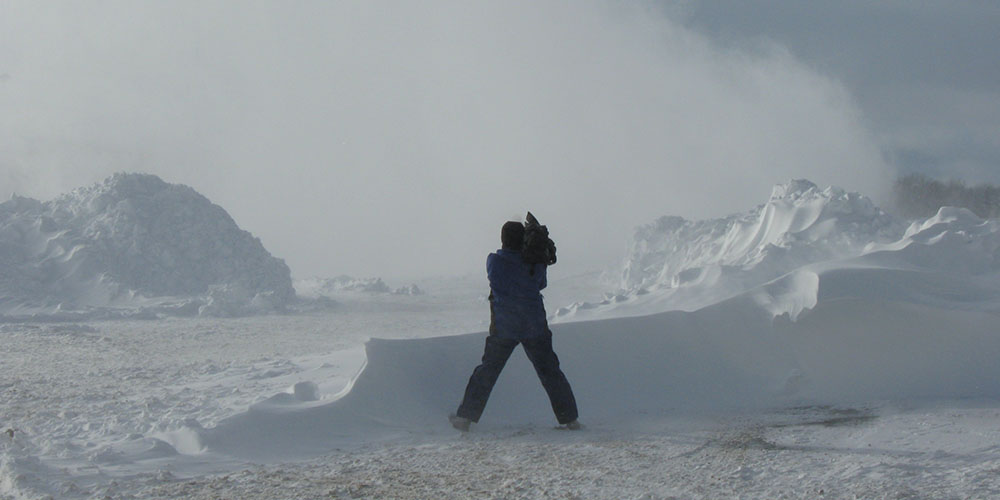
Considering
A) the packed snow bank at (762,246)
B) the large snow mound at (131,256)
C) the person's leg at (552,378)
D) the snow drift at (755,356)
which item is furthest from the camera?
the large snow mound at (131,256)

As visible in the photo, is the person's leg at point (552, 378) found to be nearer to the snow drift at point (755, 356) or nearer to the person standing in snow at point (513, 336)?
the person standing in snow at point (513, 336)

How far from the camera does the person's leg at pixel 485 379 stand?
204 inches

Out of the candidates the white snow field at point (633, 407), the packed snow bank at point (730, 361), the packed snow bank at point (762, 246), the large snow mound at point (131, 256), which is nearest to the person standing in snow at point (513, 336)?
the white snow field at point (633, 407)

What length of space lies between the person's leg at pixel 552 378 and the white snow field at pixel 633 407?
14cm

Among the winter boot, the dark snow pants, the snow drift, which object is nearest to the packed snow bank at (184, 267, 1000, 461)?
the snow drift

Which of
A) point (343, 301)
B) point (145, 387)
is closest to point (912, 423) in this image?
point (145, 387)

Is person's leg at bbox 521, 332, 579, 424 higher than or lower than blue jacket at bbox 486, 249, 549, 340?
lower

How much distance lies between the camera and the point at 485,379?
521cm

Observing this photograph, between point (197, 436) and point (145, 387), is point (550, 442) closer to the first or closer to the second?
point (197, 436)

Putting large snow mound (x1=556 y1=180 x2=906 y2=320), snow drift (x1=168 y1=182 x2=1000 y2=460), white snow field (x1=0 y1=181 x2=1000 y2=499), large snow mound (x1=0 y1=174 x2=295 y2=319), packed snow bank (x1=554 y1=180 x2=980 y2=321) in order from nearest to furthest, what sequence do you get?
1. white snow field (x1=0 y1=181 x2=1000 y2=499)
2. snow drift (x1=168 y1=182 x2=1000 y2=460)
3. packed snow bank (x1=554 y1=180 x2=980 y2=321)
4. large snow mound (x1=556 y1=180 x2=906 y2=320)
5. large snow mound (x1=0 y1=174 x2=295 y2=319)

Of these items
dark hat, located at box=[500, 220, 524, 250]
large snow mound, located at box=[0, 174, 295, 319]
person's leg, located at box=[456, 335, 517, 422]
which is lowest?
person's leg, located at box=[456, 335, 517, 422]

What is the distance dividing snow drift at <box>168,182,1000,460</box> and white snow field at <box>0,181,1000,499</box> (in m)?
0.02

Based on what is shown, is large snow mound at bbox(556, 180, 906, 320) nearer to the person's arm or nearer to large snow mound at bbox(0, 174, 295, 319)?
the person's arm

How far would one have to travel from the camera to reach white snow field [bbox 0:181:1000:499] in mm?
3887
